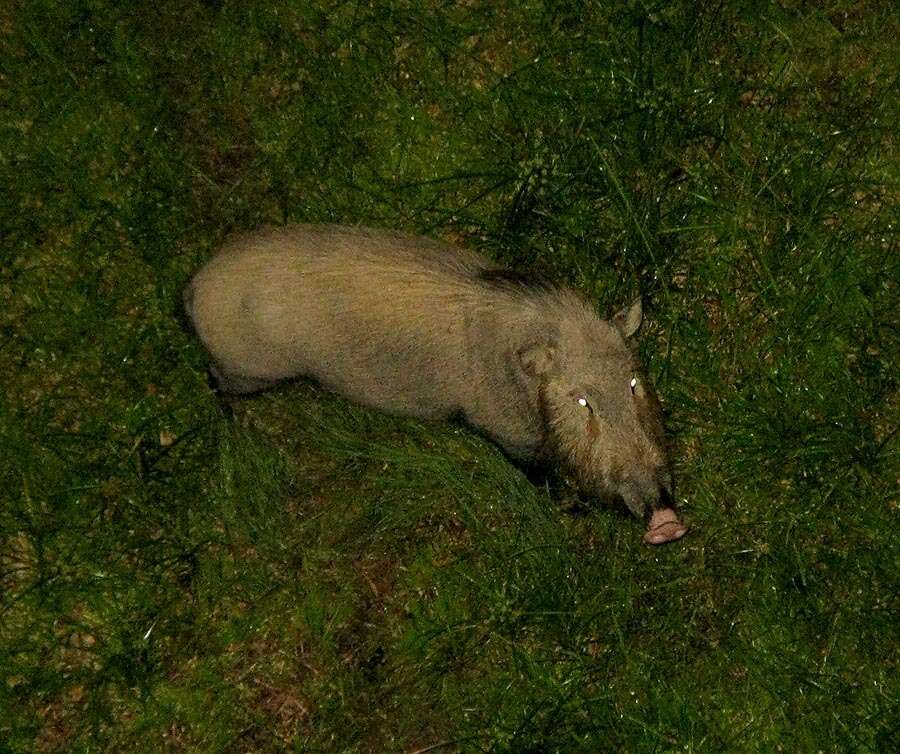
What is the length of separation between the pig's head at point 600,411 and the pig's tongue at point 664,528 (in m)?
0.05

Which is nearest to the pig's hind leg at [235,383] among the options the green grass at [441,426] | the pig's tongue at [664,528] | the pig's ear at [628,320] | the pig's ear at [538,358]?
the green grass at [441,426]

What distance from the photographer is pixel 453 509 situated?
420 cm

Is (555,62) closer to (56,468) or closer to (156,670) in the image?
(56,468)

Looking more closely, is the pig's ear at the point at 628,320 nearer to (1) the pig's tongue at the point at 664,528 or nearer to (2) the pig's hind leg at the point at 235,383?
(1) the pig's tongue at the point at 664,528

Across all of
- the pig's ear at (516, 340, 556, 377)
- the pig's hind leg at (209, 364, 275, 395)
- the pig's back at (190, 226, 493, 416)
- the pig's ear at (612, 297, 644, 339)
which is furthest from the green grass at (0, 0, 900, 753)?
the pig's ear at (516, 340, 556, 377)

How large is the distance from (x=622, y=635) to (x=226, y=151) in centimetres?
330

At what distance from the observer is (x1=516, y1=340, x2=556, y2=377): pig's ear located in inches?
134

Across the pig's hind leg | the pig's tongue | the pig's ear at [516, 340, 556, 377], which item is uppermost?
the pig's ear at [516, 340, 556, 377]

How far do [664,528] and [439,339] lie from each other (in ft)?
4.53

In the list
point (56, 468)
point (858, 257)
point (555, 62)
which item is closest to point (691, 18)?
point (555, 62)

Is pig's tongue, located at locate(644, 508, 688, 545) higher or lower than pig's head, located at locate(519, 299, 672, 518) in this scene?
lower

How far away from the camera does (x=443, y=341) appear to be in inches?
138

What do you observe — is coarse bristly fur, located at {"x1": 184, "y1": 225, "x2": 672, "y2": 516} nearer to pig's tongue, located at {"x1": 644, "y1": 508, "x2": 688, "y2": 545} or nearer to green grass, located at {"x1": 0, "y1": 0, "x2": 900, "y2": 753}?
pig's tongue, located at {"x1": 644, "y1": 508, "x2": 688, "y2": 545}

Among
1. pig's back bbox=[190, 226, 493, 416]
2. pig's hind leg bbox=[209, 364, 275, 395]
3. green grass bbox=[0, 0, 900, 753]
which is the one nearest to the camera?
pig's back bbox=[190, 226, 493, 416]
